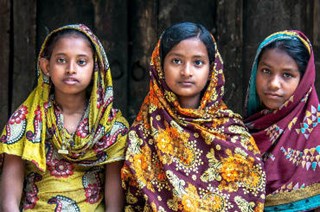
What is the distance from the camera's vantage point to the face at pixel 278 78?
Result: 328 cm

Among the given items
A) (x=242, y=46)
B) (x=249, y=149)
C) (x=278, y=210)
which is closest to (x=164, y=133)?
(x=249, y=149)

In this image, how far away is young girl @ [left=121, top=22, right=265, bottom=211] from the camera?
320 cm

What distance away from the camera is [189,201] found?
3146 millimetres

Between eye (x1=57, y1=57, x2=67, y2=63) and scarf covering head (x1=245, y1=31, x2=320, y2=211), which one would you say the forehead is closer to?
scarf covering head (x1=245, y1=31, x2=320, y2=211)

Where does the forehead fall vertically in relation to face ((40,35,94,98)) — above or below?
above

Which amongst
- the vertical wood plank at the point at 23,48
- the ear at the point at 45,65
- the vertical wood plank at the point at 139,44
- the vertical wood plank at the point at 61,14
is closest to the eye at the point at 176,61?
the ear at the point at 45,65

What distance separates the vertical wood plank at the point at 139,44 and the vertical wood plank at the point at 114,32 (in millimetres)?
35

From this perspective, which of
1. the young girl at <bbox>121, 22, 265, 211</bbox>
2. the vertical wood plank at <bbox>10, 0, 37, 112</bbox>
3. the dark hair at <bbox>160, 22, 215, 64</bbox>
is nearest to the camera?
the young girl at <bbox>121, 22, 265, 211</bbox>

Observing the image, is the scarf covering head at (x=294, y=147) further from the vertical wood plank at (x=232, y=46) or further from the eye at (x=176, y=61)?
the vertical wood plank at (x=232, y=46)

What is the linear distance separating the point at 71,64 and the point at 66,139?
0.31 meters

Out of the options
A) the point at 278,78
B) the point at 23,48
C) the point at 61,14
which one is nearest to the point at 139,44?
the point at 61,14

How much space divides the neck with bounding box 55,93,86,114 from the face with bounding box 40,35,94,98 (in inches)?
2.2

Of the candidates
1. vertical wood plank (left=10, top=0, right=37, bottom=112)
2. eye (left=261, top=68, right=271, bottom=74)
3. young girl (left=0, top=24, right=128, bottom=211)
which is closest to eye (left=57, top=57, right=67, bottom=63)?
young girl (left=0, top=24, right=128, bottom=211)

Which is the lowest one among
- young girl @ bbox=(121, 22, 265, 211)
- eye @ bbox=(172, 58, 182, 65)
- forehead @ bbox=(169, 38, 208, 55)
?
young girl @ bbox=(121, 22, 265, 211)
